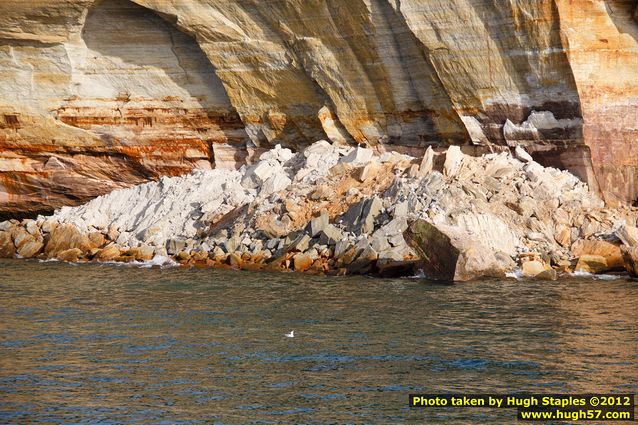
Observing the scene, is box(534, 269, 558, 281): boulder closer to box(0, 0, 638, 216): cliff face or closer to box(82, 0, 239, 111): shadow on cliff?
box(0, 0, 638, 216): cliff face

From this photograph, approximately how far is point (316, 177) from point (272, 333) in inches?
420

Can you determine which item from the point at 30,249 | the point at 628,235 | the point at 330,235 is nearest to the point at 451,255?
the point at 330,235

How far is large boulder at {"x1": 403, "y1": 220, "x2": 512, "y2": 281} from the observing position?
19.3 m

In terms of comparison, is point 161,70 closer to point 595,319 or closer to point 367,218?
point 367,218

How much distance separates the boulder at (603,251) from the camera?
20.3m

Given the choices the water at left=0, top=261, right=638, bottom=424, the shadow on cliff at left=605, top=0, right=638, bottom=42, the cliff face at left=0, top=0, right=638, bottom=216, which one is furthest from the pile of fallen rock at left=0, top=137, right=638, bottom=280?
the shadow on cliff at left=605, top=0, right=638, bottom=42

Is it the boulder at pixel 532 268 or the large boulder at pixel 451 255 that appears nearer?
the large boulder at pixel 451 255

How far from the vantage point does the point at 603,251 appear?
814 inches

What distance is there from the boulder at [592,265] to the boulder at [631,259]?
665mm

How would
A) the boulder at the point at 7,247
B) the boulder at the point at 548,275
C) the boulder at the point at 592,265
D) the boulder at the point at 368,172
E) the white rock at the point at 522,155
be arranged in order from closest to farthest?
the boulder at the point at 548,275 < the boulder at the point at 592,265 < the white rock at the point at 522,155 < the boulder at the point at 368,172 < the boulder at the point at 7,247

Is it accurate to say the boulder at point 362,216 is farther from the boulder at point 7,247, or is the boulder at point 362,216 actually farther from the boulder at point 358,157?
the boulder at point 7,247

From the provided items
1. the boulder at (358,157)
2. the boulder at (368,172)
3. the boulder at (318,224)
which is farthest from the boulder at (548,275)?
the boulder at (358,157)

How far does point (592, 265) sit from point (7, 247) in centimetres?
1483

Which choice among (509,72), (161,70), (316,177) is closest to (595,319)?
(509,72)
